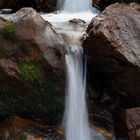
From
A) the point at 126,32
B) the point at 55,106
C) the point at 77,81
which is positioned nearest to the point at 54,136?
the point at 55,106

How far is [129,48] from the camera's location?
8.91 m

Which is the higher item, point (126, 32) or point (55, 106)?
point (126, 32)

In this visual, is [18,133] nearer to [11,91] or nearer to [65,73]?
[11,91]

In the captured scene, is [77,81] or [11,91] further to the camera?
[77,81]

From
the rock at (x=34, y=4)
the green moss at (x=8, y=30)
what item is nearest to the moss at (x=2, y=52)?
the green moss at (x=8, y=30)

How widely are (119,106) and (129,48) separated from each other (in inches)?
61.2

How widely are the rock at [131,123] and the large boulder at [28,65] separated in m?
1.56

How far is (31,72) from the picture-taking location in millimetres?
8617

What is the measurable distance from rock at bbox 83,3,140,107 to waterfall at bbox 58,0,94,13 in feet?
14.5

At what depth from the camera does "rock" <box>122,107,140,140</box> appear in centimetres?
868

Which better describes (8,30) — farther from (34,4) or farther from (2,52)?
(34,4)

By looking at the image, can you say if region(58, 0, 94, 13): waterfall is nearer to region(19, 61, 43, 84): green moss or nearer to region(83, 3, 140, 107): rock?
region(83, 3, 140, 107): rock

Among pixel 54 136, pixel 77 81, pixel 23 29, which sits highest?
pixel 23 29

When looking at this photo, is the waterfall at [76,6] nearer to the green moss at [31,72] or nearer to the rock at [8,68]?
the green moss at [31,72]
